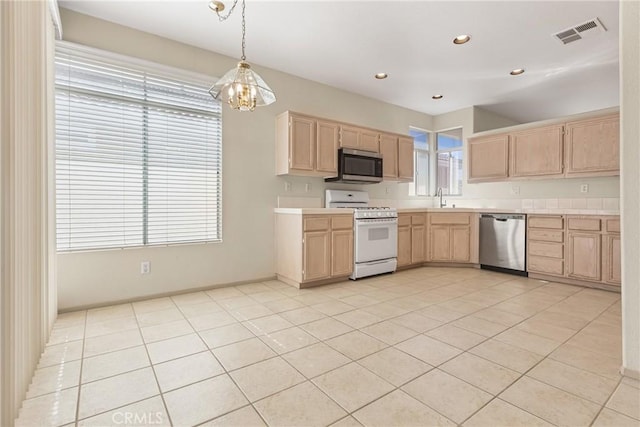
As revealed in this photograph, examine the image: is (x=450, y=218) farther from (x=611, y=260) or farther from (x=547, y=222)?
(x=611, y=260)

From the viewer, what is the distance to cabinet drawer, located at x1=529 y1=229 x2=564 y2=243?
3.98 meters

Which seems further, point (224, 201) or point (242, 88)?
point (224, 201)

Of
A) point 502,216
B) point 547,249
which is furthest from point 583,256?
point 502,216

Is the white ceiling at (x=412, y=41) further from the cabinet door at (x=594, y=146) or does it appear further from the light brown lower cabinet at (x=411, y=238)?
the light brown lower cabinet at (x=411, y=238)

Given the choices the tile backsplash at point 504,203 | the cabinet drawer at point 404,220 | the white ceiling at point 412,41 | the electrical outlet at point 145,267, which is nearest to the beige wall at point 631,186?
the white ceiling at point 412,41

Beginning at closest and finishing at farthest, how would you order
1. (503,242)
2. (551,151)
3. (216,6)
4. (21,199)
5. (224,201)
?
1. (21,199)
2. (216,6)
3. (224,201)
4. (551,151)
5. (503,242)

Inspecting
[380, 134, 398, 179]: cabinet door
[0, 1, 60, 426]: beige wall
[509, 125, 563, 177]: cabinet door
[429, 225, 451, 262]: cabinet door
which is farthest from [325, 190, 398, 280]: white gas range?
[0, 1, 60, 426]: beige wall

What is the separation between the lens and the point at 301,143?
393 centimetres

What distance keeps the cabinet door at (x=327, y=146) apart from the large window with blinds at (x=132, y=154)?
4.04 feet

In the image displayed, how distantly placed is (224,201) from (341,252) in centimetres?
155

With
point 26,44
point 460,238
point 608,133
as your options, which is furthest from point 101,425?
point 608,133

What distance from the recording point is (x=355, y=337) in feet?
7.58

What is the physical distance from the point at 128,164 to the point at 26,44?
63.2 inches

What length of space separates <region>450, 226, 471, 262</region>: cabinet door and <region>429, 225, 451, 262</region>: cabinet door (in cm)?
7
